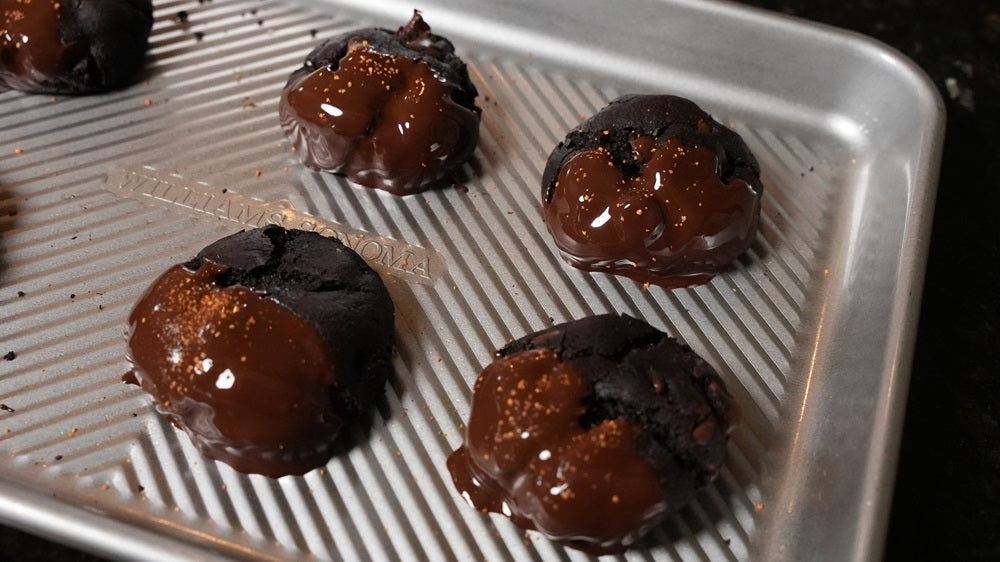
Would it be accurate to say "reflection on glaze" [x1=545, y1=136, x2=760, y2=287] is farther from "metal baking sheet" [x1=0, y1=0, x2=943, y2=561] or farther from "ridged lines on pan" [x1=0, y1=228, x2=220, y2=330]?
Answer: "ridged lines on pan" [x1=0, y1=228, x2=220, y2=330]

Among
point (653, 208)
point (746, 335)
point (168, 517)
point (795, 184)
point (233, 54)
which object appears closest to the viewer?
point (168, 517)

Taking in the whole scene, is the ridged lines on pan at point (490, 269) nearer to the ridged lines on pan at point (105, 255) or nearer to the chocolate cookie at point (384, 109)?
the chocolate cookie at point (384, 109)

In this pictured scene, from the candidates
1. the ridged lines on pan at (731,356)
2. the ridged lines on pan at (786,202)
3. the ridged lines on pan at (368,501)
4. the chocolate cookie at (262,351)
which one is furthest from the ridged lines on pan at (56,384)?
the ridged lines on pan at (786,202)

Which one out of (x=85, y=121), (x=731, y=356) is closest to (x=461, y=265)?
(x=731, y=356)

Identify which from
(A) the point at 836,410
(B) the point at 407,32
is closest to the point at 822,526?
(A) the point at 836,410

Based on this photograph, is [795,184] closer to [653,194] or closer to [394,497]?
[653,194]

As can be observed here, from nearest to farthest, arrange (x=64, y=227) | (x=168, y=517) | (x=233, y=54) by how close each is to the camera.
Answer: (x=168, y=517) < (x=64, y=227) < (x=233, y=54)
